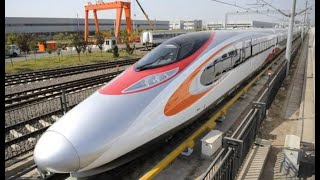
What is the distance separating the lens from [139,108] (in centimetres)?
631

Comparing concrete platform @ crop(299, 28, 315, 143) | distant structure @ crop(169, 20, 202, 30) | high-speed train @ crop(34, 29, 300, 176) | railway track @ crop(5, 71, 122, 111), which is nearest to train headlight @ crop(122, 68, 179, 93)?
high-speed train @ crop(34, 29, 300, 176)

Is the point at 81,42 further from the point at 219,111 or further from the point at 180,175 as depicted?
the point at 180,175

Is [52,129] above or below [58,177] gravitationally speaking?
above

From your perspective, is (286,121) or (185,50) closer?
(185,50)

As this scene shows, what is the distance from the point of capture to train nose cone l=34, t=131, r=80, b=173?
5234mm

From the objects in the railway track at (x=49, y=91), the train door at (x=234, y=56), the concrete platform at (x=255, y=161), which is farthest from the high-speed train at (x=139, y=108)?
the railway track at (x=49, y=91)

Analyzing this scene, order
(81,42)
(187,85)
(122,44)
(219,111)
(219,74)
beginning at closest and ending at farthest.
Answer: (187,85) → (219,74) → (219,111) → (81,42) → (122,44)

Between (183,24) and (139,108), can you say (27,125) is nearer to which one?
(139,108)

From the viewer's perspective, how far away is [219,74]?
9.57m

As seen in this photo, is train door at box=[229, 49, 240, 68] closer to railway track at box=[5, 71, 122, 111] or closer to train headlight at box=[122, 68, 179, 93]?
train headlight at box=[122, 68, 179, 93]

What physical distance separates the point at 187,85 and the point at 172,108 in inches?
36.2

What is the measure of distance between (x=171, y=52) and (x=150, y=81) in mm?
1544

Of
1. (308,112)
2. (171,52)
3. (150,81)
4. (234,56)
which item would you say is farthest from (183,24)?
(150,81)

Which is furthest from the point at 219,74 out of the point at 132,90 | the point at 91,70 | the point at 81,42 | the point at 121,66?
the point at 81,42
